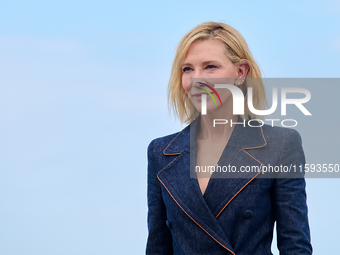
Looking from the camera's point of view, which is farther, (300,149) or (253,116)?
(253,116)

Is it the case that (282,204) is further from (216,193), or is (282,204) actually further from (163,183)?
(163,183)

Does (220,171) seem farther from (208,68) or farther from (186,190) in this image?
(208,68)

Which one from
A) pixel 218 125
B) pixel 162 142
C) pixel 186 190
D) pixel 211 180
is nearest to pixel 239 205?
pixel 211 180

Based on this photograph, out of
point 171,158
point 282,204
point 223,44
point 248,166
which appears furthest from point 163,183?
point 223,44

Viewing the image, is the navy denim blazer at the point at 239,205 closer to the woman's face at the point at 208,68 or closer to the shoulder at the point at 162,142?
the shoulder at the point at 162,142

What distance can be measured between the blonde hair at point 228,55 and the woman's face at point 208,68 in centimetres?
4

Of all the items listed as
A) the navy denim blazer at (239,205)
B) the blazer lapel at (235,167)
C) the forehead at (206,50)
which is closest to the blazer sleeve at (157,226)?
the navy denim blazer at (239,205)

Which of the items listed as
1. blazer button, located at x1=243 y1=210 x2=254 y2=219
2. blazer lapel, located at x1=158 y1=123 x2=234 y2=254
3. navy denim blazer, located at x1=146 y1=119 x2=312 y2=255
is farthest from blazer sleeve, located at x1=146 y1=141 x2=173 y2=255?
blazer button, located at x1=243 y1=210 x2=254 y2=219

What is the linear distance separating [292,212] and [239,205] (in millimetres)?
373

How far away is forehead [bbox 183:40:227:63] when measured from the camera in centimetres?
370

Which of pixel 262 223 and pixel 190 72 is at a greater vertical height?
pixel 190 72

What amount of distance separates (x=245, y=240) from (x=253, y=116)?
3.26ft

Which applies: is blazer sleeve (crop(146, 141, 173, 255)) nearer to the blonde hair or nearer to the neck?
the neck

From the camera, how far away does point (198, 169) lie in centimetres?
386
